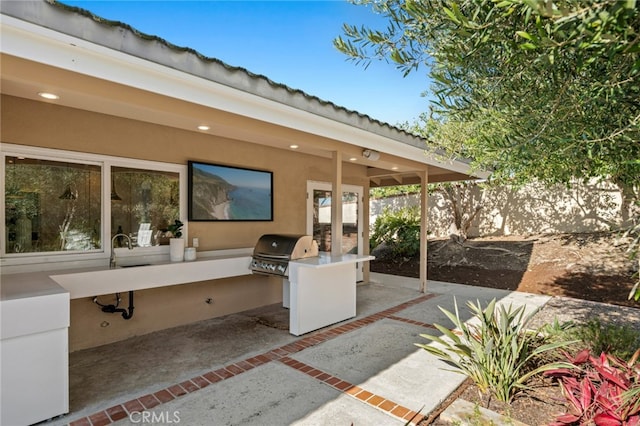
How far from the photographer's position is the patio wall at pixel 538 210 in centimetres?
1059

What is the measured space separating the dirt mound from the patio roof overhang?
6143mm

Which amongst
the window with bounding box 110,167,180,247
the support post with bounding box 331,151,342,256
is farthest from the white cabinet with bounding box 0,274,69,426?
the support post with bounding box 331,151,342,256

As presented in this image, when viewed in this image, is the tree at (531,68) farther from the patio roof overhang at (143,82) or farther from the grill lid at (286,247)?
the grill lid at (286,247)

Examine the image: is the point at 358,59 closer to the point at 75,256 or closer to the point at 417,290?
the point at 75,256

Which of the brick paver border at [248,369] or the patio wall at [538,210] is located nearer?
the brick paver border at [248,369]

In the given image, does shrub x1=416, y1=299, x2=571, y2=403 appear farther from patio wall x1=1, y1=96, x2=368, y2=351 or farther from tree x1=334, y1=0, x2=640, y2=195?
patio wall x1=1, y1=96, x2=368, y2=351

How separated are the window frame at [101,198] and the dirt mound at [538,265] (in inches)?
293

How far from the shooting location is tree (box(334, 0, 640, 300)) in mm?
1476

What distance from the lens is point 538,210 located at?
12039 millimetres

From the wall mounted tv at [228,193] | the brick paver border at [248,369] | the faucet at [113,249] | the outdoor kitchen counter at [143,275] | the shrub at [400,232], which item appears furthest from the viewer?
the shrub at [400,232]

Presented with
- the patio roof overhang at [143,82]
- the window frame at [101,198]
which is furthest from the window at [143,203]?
the patio roof overhang at [143,82]

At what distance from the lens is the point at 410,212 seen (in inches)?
527

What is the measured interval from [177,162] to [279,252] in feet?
6.95

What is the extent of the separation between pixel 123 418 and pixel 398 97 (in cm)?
505
